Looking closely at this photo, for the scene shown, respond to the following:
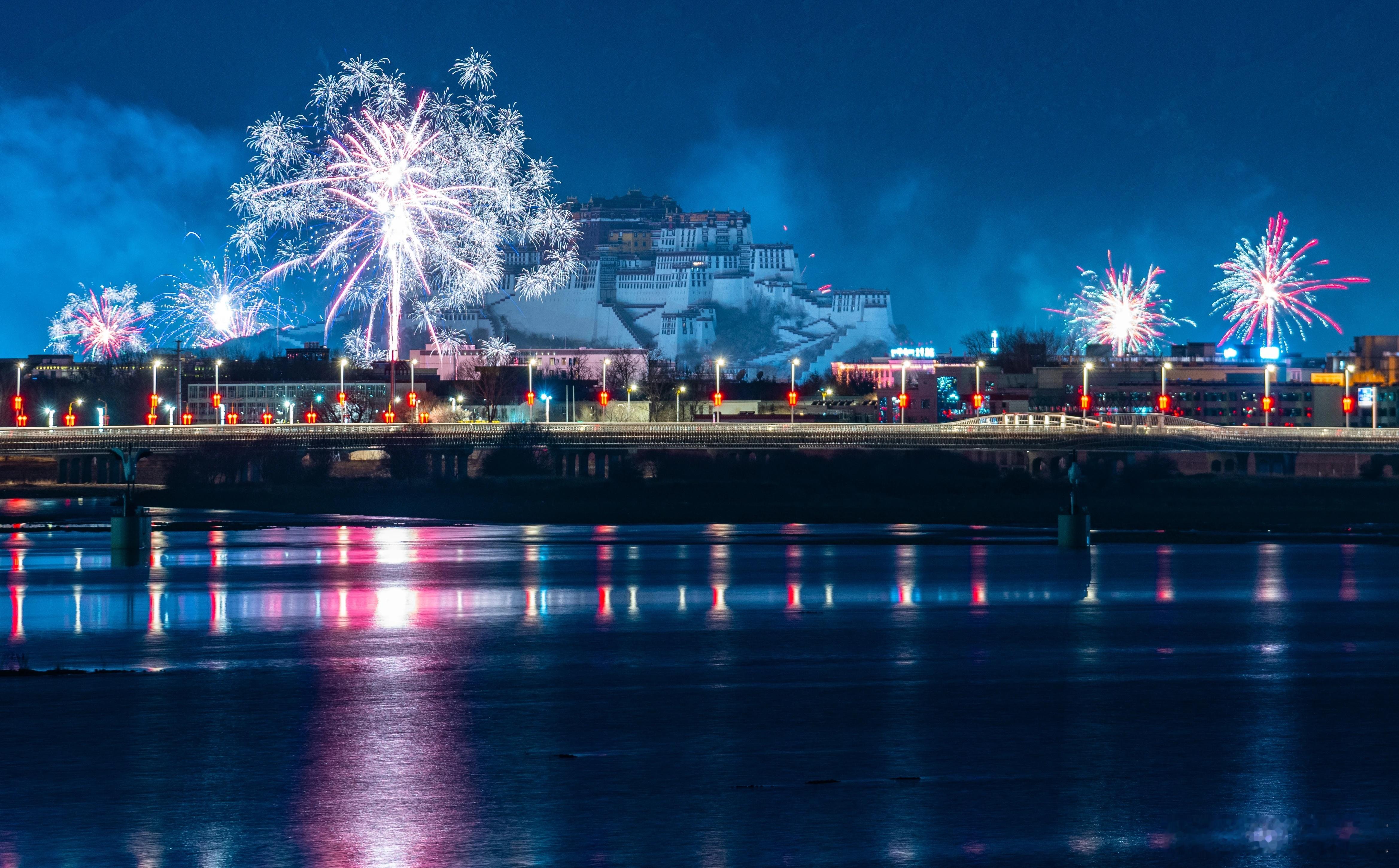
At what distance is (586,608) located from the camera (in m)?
31.9

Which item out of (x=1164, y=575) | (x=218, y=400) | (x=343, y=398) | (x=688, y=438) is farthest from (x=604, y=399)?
(x=1164, y=575)

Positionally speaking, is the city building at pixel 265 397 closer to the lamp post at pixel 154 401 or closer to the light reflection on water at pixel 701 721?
the lamp post at pixel 154 401

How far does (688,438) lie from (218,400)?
5313 centimetres

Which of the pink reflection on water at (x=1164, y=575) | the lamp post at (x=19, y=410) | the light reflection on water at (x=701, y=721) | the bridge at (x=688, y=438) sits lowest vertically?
the pink reflection on water at (x=1164, y=575)

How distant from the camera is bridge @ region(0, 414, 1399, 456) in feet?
365

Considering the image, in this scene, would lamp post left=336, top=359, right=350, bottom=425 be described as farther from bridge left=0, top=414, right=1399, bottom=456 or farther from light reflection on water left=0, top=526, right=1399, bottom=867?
light reflection on water left=0, top=526, right=1399, bottom=867

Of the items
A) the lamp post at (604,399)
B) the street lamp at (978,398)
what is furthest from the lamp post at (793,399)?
the lamp post at (604,399)

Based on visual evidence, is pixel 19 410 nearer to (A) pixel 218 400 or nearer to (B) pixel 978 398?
(A) pixel 218 400

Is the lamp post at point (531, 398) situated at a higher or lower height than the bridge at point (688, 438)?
higher

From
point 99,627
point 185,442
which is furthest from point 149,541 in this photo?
point 185,442

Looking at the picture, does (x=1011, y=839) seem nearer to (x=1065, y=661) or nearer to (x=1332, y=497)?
(x=1065, y=661)

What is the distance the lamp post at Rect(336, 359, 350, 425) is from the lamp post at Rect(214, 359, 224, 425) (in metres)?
10.7

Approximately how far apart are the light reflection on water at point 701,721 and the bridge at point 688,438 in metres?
74.9

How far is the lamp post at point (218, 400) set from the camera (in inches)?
5812
